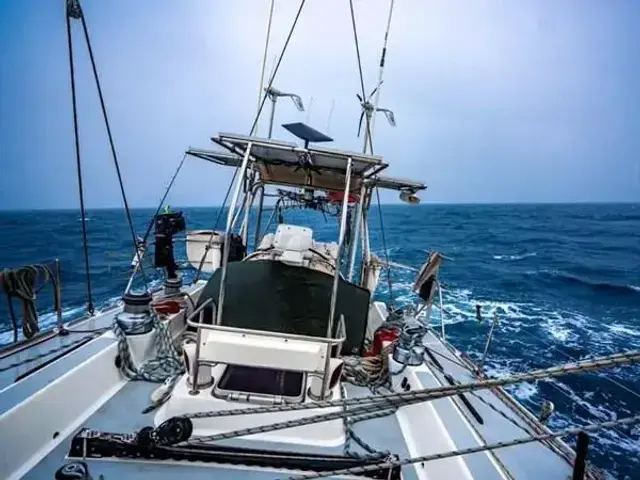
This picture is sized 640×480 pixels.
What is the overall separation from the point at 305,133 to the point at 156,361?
2.78m

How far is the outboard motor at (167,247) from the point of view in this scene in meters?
5.39

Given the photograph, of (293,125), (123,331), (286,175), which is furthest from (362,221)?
(123,331)

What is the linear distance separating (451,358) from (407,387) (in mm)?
1068

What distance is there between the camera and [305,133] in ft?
12.2

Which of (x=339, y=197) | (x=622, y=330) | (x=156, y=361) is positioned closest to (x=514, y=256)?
(x=622, y=330)

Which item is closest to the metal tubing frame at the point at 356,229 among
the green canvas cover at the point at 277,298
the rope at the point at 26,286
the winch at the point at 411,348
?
the green canvas cover at the point at 277,298

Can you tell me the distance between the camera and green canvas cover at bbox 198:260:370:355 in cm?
371

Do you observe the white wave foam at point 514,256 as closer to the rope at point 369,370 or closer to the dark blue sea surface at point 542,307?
the dark blue sea surface at point 542,307

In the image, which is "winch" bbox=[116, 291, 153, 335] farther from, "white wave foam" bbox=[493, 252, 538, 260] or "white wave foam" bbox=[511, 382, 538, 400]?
"white wave foam" bbox=[493, 252, 538, 260]

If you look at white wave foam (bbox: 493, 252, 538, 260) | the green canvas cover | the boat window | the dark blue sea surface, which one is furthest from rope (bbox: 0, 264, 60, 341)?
white wave foam (bbox: 493, 252, 538, 260)

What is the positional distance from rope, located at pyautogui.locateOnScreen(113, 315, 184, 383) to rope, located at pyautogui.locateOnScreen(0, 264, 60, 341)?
2.41 ft

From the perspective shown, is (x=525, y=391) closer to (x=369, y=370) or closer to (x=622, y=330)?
(x=369, y=370)

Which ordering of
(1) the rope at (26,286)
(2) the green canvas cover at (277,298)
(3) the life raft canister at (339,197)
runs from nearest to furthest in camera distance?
(1) the rope at (26,286) → (2) the green canvas cover at (277,298) → (3) the life raft canister at (339,197)

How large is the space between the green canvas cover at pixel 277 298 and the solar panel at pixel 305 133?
1.31 metres
